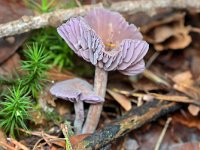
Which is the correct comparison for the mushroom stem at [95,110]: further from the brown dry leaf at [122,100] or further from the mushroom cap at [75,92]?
the brown dry leaf at [122,100]

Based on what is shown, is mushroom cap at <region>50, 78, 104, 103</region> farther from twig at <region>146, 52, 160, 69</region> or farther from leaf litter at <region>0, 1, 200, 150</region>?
twig at <region>146, 52, 160, 69</region>

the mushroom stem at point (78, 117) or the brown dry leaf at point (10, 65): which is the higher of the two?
the brown dry leaf at point (10, 65)

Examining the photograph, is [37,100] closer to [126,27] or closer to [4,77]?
[4,77]

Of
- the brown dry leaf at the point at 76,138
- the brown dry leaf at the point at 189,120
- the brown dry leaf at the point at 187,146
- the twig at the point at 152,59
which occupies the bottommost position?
the brown dry leaf at the point at 187,146

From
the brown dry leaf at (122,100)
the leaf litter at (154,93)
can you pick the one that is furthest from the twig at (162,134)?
the brown dry leaf at (122,100)

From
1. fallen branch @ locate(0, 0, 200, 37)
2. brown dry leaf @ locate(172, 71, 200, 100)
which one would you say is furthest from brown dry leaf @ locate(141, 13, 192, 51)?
brown dry leaf @ locate(172, 71, 200, 100)

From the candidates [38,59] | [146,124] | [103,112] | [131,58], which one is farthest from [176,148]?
[38,59]
